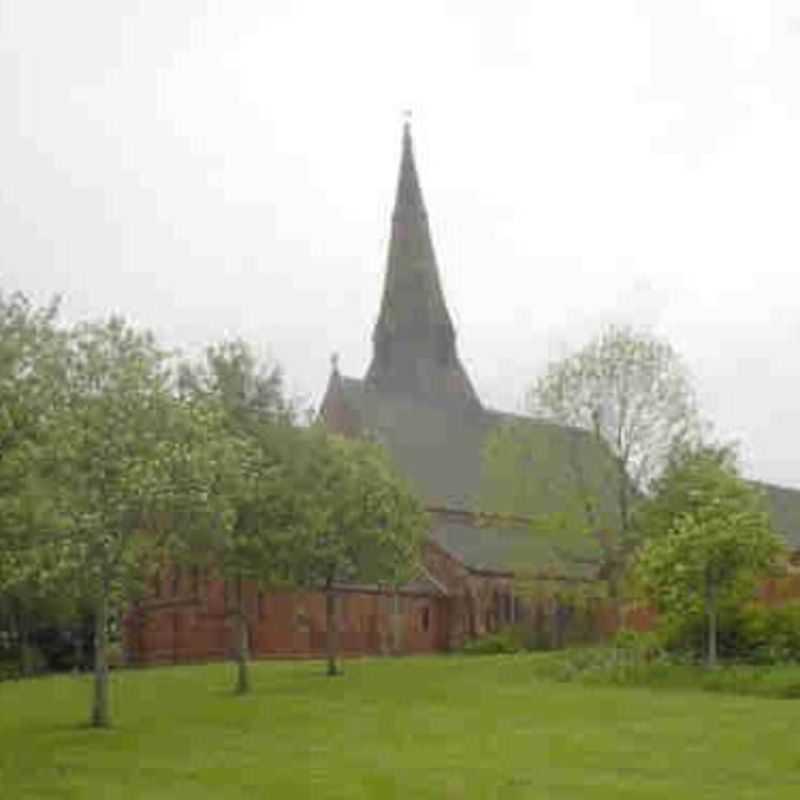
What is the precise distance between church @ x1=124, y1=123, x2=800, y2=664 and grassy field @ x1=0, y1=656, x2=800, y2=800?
13009mm

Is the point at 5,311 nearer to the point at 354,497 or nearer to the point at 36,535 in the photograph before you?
the point at 36,535

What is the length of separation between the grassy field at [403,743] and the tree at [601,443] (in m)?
16.2

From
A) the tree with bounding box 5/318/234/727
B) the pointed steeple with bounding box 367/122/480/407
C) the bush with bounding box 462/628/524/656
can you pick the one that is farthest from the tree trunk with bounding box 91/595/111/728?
the pointed steeple with bounding box 367/122/480/407

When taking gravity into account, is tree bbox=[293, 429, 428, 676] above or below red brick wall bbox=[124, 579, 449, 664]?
above

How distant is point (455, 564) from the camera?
265 ft

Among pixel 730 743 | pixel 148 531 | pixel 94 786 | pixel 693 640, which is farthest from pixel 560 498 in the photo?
pixel 94 786

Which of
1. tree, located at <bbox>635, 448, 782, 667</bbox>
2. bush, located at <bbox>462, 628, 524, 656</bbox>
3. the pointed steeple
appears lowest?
bush, located at <bbox>462, 628, 524, 656</bbox>

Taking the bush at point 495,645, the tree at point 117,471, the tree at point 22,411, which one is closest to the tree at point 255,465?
the tree at point 117,471

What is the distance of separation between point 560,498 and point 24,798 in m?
43.2

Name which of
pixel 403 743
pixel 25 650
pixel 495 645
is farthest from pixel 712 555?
pixel 25 650

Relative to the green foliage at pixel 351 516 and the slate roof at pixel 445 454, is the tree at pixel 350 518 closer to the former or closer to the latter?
the green foliage at pixel 351 516

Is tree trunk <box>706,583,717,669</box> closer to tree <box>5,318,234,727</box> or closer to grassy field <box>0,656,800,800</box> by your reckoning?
grassy field <box>0,656,800,800</box>

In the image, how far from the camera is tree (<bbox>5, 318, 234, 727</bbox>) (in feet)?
113

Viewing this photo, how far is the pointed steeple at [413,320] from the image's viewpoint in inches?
4001
